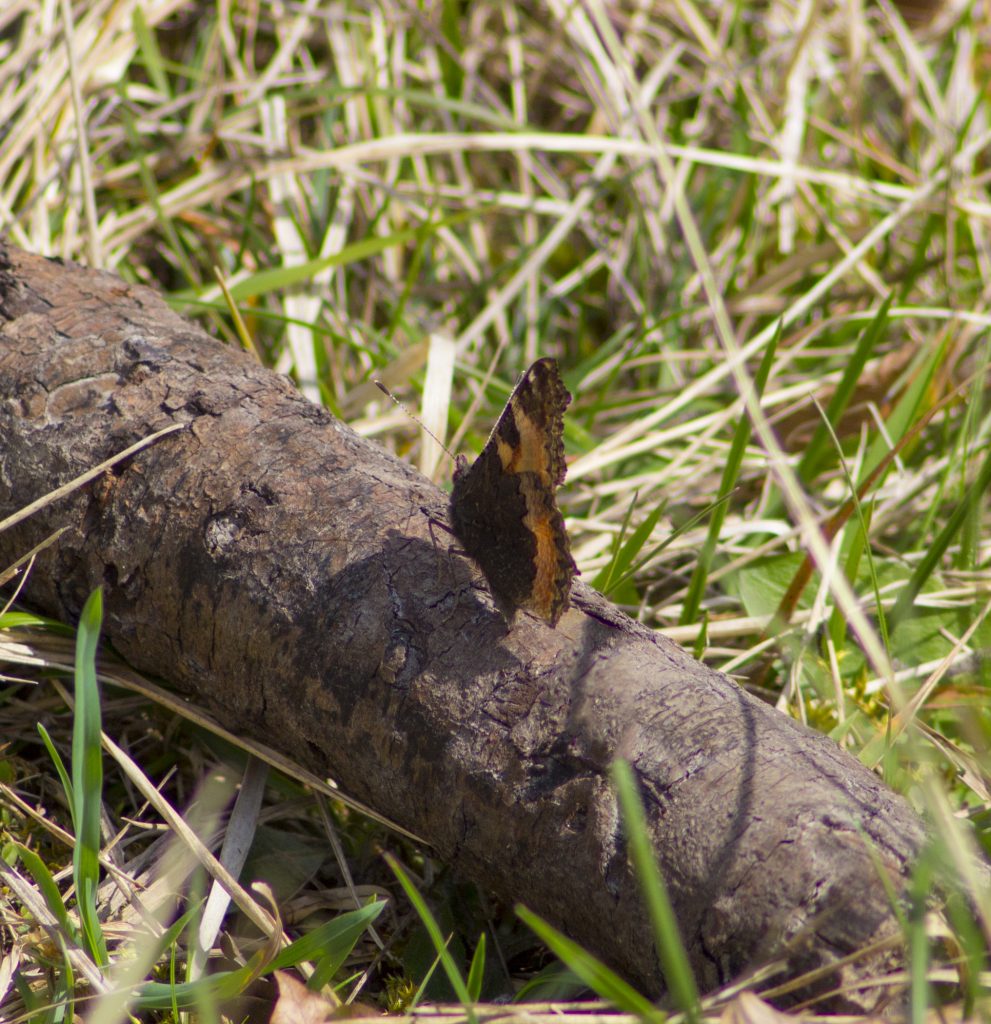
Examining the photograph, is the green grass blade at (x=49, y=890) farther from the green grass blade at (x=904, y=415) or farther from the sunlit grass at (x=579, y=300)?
the green grass blade at (x=904, y=415)

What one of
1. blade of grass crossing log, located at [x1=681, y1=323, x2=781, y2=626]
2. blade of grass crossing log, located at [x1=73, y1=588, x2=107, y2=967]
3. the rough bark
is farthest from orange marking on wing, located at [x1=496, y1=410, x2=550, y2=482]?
blade of grass crossing log, located at [x1=73, y1=588, x2=107, y2=967]

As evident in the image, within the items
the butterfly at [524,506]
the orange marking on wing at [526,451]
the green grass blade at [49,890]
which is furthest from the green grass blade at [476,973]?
the orange marking on wing at [526,451]

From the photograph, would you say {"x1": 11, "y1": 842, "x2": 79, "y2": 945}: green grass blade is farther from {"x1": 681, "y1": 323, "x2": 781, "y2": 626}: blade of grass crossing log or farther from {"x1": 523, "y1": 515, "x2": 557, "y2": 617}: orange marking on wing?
{"x1": 681, "y1": 323, "x2": 781, "y2": 626}: blade of grass crossing log

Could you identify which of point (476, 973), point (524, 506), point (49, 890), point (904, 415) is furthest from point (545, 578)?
point (904, 415)

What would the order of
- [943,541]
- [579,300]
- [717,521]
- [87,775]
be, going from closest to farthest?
[87,775]
[943,541]
[717,521]
[579,300]

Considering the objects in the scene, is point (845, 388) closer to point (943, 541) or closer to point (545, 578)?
point (943, 541)

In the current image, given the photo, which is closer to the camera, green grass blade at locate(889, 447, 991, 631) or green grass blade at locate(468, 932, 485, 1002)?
green grass blade at locate(468, 932, 485, 1002)

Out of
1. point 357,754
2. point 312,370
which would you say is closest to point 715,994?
point 357,754
